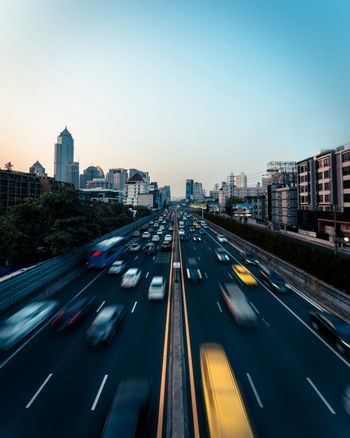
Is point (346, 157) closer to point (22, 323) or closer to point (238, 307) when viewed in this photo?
point (238, 307)

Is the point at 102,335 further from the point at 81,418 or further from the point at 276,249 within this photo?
the point at 276,249

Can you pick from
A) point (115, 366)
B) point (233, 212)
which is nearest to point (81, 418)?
point (115, 366)

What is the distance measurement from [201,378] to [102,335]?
6.65m

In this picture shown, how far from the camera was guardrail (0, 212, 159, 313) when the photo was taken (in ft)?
58.5

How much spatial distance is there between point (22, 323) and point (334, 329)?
20806mm

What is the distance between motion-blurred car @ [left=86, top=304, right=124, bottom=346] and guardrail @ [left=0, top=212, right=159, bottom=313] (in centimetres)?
920

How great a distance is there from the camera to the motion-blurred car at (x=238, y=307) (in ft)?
51.8

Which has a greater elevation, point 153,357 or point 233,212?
point 233,212

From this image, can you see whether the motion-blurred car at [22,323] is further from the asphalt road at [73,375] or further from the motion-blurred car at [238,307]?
the motion-blurred car at [238,307]

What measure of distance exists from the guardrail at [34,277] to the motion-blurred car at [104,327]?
920cm

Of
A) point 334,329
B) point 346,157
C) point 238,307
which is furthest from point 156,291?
point 346,157

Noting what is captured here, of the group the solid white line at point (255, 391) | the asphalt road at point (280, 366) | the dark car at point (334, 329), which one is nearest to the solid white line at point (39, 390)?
the asphalt road at point (280, 366)

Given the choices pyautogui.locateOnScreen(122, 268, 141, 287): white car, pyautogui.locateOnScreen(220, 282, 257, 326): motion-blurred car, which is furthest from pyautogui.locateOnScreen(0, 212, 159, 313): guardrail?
pyautogui.locateOnScreen(220, 282, 257, 326): motion-blurred car

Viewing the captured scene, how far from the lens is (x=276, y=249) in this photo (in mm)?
33094
